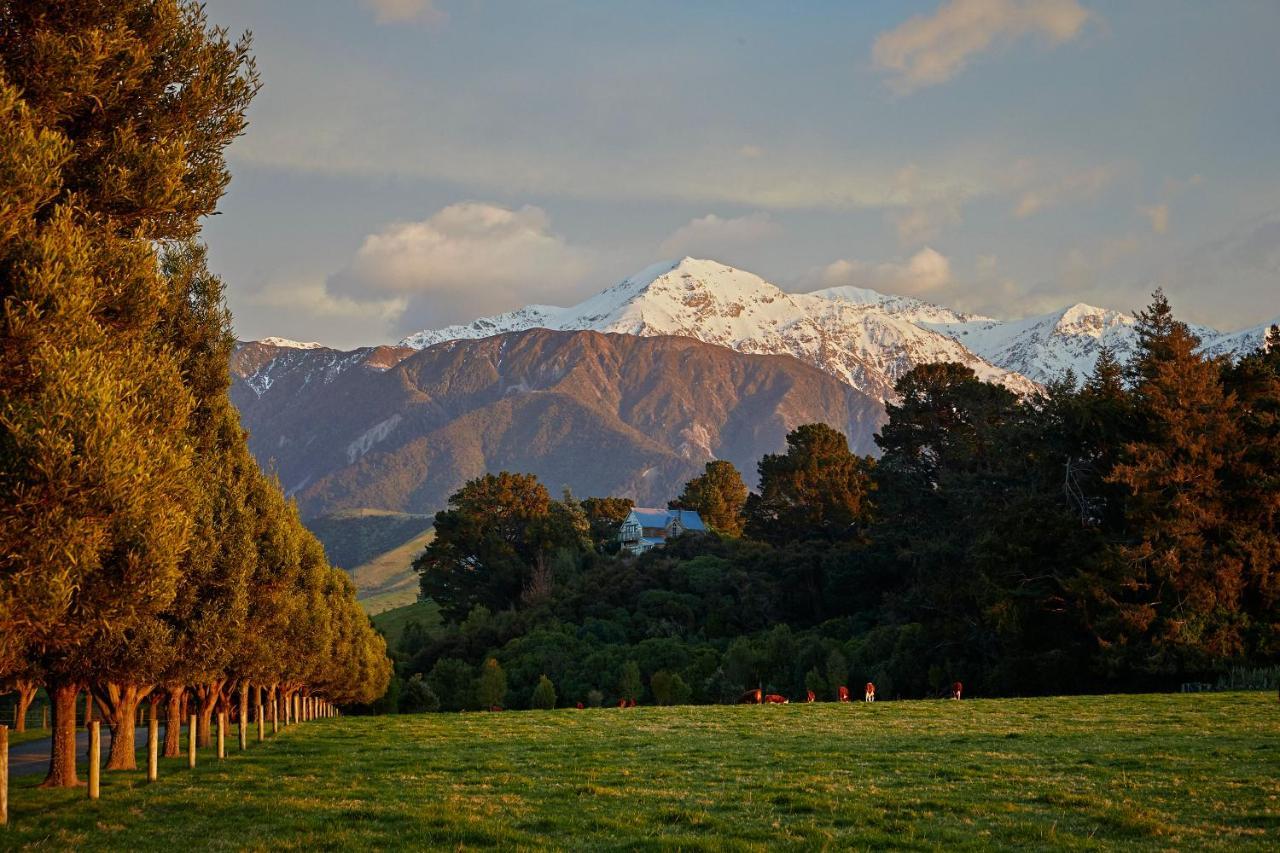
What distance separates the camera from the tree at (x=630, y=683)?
229ft

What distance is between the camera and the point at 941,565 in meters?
70.1

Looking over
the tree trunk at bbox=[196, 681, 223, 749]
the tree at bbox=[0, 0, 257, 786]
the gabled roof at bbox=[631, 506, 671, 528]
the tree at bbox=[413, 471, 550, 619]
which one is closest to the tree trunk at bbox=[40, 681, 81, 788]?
the tree trunk at bbox=[196, 681, 223, 749]

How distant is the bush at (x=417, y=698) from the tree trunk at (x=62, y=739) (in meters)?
56.2

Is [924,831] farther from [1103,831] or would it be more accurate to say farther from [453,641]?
[453,641]

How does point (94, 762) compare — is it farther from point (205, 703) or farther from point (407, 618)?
point (407, 618)

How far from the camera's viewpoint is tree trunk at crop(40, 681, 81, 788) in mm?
22625

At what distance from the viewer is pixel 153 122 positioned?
51.4 ft

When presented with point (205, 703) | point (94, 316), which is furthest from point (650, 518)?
point (94, 316)

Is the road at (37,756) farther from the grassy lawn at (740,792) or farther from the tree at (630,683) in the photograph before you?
the tree at (630,683)

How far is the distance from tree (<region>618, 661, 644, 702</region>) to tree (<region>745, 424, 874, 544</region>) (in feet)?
134

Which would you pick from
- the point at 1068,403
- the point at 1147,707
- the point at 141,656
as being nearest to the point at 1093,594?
the point at 1068,403

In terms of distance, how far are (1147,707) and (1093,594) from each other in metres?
15.0

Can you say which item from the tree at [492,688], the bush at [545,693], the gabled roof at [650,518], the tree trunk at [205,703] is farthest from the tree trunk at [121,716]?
the gabled roof at [650,518]

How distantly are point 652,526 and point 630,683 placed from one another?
9948 cm
